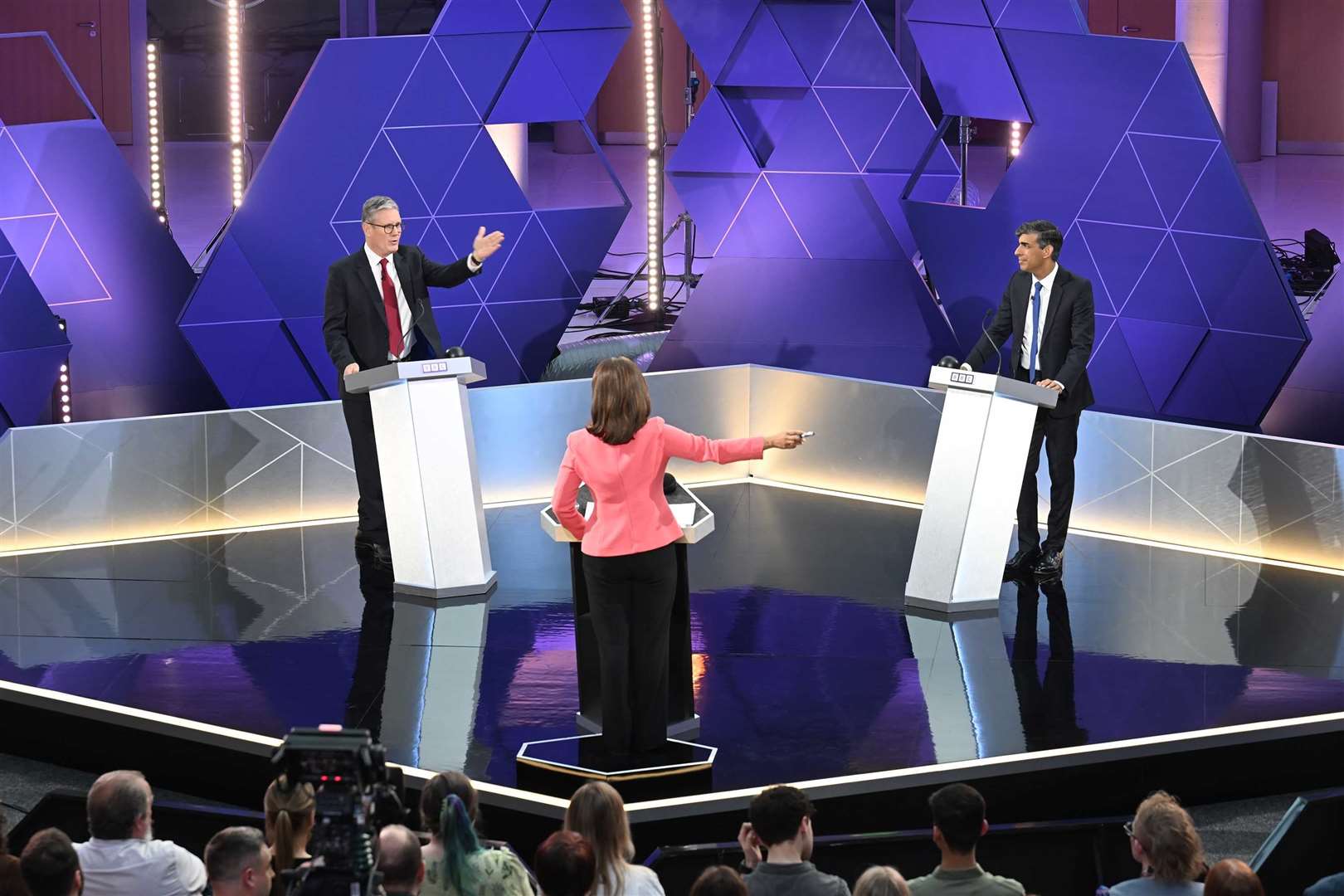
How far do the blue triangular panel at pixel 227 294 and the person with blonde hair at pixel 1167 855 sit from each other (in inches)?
243

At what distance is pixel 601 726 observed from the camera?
214 inches

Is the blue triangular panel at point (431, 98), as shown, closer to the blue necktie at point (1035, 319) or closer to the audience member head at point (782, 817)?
the blue necktie at point (1035, 319)

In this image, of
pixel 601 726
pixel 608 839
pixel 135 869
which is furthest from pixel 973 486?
pixel 135 869

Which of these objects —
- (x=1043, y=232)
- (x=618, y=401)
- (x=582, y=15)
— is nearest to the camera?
(x=618, y=401)

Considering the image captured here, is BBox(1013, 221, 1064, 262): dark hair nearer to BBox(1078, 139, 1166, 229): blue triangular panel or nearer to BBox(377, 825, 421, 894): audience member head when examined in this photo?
BBox(1078, 139, 1166, 229): blue triangular panel

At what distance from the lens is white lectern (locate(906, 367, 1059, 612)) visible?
6645 millimetres

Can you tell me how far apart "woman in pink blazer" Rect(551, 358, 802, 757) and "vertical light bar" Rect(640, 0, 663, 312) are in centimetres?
467

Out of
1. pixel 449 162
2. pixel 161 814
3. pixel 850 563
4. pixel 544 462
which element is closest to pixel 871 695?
pixel 850 563

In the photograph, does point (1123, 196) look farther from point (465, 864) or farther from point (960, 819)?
point (465, 864)

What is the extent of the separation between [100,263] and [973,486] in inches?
188

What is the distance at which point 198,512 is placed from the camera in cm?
795

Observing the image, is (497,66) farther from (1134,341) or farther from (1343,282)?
(1343,282)

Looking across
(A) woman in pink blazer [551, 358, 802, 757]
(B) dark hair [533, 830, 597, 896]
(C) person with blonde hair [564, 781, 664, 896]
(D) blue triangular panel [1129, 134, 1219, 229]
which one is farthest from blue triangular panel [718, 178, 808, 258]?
(B) dark hair [533, 830, 597, 896]

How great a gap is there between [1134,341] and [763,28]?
2.60 m
